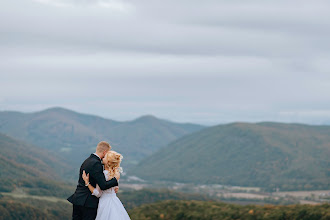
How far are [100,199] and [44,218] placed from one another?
168364 mm

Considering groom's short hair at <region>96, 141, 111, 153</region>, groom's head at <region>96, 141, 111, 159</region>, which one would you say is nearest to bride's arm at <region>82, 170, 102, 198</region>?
groom's head at <region>96, 141, 111, 159</region>

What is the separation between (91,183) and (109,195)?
3.38ft

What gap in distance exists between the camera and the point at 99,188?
2033 centimetres

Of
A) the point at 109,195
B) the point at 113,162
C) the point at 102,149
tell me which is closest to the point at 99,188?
the point at 109,195

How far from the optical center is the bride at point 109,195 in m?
20.0

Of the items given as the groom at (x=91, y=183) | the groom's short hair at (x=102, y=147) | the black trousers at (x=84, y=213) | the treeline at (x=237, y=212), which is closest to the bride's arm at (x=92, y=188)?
the groom at (x=91, y=183)

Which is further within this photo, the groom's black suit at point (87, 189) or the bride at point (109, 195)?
the bride at point (109, 195)

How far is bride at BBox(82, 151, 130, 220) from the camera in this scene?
20000 mm

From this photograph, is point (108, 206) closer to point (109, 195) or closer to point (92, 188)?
point (109, 195)

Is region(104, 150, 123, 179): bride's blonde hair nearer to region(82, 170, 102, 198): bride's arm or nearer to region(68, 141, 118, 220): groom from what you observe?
region(68, 141, 118, 220): groom

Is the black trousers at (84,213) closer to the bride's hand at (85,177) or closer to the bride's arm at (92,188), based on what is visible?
the bride's arm at (92,188)

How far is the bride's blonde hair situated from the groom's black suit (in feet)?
1.05

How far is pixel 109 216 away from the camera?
67.6ft

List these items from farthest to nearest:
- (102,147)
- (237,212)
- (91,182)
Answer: (237,212)
(91,182)
(102,147)
